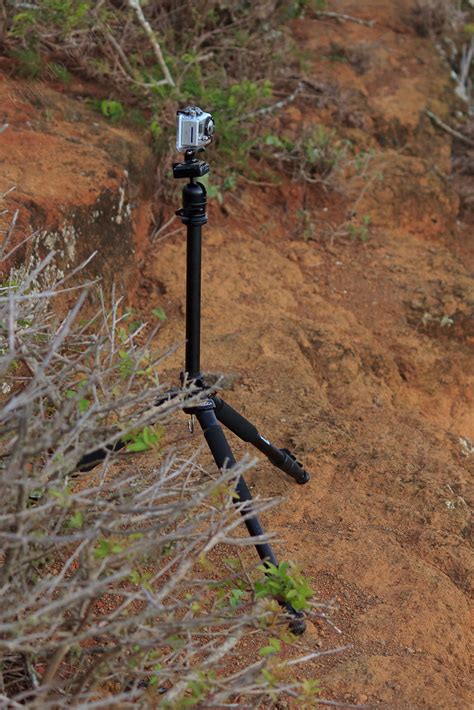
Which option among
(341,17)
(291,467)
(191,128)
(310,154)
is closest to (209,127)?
(191,128)

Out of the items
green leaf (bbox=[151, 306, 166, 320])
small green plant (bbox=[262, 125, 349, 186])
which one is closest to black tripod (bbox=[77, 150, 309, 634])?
green leaf (bbox=[151, 306, 166, 320])

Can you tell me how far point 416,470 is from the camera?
3.24m

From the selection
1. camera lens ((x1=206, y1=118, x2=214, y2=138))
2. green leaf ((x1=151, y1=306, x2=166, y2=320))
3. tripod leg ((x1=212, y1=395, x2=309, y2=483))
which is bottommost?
green leaf ((x1=151, y1=306, x2=166, y2=320))

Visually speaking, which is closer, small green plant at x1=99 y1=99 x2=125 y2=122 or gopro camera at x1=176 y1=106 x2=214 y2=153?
gopro camera at x1=176 y1=106 x2=214 y2=153

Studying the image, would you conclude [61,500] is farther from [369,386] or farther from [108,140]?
[108,140]

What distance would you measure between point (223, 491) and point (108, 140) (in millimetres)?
2635

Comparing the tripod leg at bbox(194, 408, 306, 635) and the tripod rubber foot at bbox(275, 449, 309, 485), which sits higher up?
the tripod leg at bbox(194, 408, 306, 635)

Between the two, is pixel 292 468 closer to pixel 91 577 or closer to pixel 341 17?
pixel 91 577

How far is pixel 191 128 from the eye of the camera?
2283 mm

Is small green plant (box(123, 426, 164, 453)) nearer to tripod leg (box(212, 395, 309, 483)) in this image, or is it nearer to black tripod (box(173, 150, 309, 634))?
black tripod (box(173, 150, 309, 634))

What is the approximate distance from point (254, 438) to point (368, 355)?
1651mm

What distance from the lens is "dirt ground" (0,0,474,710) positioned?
101 inches

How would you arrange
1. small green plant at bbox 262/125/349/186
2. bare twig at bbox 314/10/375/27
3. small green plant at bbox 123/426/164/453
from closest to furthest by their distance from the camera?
small green plant at bbox 123/426/164/453
small green plant at bbox 262/125/349/186
bare twig at bbox 314/10/375/27

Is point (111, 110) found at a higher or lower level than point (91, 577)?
lower
